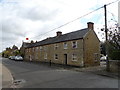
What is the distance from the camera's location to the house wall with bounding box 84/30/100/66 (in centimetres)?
2988

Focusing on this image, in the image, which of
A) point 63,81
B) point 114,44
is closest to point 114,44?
point 114,44

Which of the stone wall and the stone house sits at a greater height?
the stone house

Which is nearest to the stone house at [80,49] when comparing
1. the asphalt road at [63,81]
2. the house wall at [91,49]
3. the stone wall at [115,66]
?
the house wall at [91,49]

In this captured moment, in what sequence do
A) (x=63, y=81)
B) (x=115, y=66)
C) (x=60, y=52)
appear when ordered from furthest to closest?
(x=60, y=52) → (x=115, y=66) → (x=63, y=81)

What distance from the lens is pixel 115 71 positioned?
20266 mm

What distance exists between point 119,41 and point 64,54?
14.7m

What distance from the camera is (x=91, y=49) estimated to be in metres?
31.1

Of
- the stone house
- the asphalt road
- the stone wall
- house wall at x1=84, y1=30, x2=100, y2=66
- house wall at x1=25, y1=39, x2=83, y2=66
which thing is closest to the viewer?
the asphalt road

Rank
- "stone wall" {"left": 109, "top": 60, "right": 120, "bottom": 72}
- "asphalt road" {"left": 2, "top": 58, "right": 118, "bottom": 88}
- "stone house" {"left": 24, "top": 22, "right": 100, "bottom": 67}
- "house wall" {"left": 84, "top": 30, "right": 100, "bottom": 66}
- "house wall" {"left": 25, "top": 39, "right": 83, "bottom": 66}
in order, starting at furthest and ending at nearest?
"house wall" {"left": 25, "top": 39, "right": 83, "bottom": 66}, "house wall" {"left": 84, "top": 30, "right": 100, "bottom": 66}, "stone house" {"left": 24, "top": 22, "right": 100, "bottom": 67}, "stone wall" {"left": 109, "top": 60, "right": 120, "bottom": 72}, "asphalt road" {"left": 2, "top": 58, "right": 118, "bottom": 88}

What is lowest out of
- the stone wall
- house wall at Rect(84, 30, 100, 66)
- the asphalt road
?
the asphalt road

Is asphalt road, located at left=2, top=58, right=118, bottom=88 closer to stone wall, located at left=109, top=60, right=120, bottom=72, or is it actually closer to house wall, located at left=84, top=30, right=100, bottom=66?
stone wall, located at left=109, top=60, right=120, bottom=72

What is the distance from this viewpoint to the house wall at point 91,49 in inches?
1176

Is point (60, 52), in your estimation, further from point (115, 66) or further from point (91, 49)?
point (115, 66)

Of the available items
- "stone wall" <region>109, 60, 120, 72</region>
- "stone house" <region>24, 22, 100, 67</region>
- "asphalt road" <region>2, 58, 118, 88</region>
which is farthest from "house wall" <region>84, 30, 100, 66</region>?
"asphalt road" <region>2, 58, 118, 88</region>
